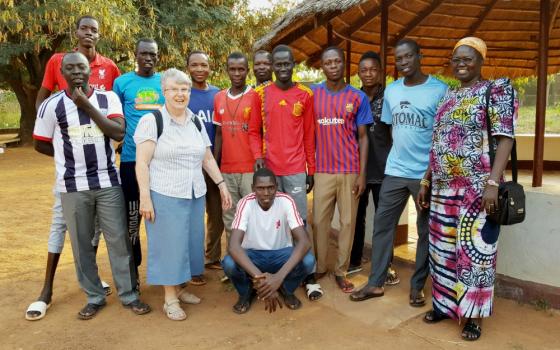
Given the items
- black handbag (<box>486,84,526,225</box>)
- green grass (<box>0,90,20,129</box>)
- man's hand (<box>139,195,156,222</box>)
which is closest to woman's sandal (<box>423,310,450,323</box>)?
black handbag (<box>486,84,526,225</box>)

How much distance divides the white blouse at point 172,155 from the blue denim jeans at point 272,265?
653 mm

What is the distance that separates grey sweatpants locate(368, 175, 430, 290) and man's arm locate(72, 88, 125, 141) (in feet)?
6.59

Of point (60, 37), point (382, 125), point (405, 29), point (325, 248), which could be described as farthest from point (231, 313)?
point (60, 37)

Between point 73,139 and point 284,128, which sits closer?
point 73,139

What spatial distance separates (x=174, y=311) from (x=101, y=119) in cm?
149

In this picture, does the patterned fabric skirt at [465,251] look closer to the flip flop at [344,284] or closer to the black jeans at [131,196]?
the flip flop at [344,284]

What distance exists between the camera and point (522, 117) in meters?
22.7

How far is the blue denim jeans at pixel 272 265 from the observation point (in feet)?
12.0

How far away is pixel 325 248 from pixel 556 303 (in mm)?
1765

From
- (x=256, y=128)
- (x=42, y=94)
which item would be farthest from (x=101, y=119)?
(x=256, y=128)

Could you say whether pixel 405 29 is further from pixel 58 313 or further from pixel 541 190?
pixel 58 313

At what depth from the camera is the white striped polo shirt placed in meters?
3.39

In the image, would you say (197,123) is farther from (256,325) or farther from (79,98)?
(256,325)

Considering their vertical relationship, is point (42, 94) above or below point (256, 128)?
above
